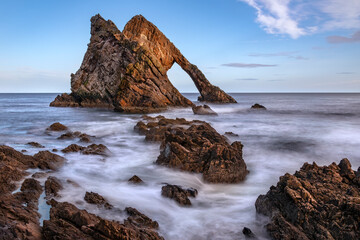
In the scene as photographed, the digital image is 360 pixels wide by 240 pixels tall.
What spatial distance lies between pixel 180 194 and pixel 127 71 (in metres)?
29.0

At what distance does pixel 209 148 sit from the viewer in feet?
26.1

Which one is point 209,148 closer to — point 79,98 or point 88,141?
point 88,141

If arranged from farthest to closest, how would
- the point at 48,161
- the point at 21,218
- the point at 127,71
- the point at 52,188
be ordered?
1. the point at 127,71
2. the point at 48,161
3. the point at 52,188
4. the point at 21,218

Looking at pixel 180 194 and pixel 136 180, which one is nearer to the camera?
pixel 180 194

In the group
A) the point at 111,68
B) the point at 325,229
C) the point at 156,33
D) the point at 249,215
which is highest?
the point at 156,33

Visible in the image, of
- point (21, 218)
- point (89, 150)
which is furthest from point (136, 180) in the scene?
point (21, 218)

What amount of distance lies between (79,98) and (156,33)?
14608mm

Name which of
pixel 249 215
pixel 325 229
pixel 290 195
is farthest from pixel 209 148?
pixel 325 229

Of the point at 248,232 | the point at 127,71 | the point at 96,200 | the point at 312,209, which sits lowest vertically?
the point at 248,232

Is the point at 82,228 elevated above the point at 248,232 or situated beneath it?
elevated above

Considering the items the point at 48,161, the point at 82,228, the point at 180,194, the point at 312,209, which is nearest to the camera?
the point at 82,228

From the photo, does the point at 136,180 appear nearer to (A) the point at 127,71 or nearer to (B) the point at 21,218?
(B) the point at 21,218

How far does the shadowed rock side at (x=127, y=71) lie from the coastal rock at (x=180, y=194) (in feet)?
80.3

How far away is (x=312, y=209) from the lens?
14.0 ft
